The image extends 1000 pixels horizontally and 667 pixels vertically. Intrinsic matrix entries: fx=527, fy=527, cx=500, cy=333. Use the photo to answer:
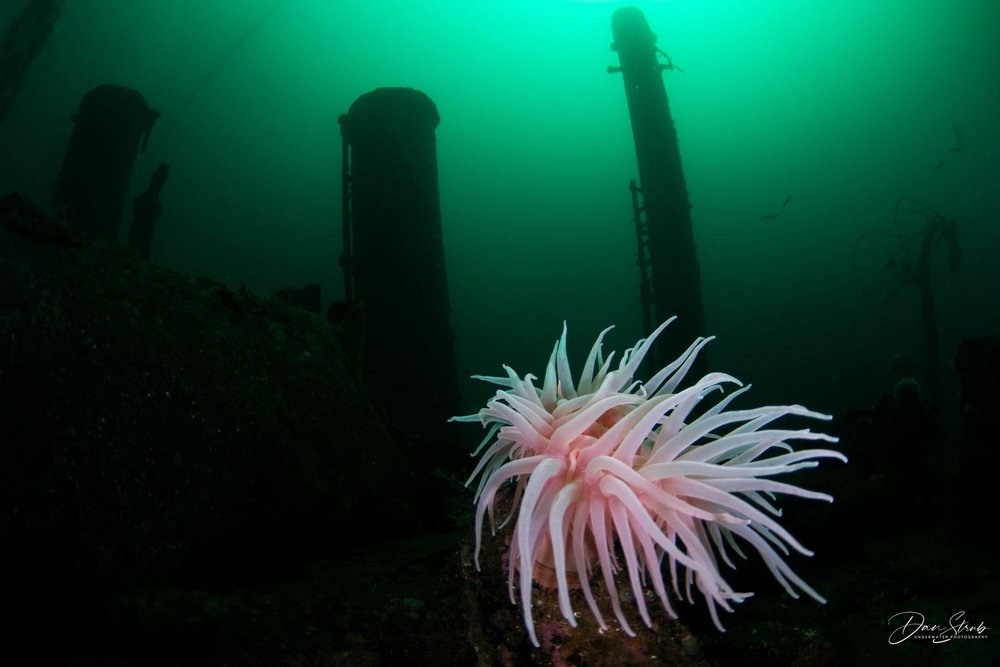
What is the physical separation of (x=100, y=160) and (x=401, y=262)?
7184 mm

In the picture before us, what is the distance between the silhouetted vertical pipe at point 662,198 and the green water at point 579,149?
25.4 meters

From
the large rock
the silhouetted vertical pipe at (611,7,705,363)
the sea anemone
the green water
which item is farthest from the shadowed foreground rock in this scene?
the green water

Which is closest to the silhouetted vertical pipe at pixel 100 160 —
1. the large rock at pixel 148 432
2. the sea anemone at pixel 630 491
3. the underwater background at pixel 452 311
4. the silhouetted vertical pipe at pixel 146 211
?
the silhouetted vertical pipe at pixel 146 211

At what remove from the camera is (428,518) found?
439cm

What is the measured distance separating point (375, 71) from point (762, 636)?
269 feet

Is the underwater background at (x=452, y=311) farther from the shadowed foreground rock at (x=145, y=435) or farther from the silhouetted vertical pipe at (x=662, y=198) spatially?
the silhouetted vertical pipe at (x=662, y=198)

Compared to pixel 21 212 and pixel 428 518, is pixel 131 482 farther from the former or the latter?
pixel 428 518

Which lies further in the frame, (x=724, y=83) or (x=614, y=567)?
(x=724, y=83)

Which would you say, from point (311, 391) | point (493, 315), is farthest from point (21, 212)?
point (493, 315)

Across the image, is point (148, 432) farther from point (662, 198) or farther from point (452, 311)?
point (452, 311)

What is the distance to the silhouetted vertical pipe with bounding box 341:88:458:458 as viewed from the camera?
8234mm

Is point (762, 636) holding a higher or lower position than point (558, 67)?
lower

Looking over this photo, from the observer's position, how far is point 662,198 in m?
8.47

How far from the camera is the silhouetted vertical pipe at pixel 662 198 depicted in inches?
325
